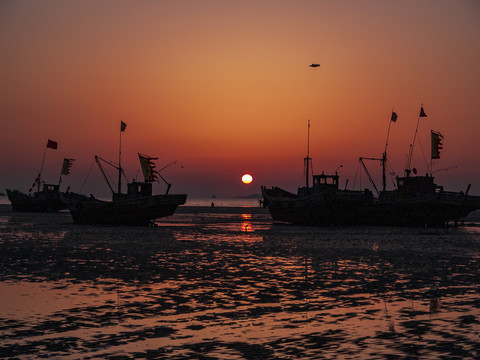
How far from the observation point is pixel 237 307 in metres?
15.0

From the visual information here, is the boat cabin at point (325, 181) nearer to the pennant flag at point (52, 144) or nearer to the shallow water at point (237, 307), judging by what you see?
the shallow water at point (237, 307)

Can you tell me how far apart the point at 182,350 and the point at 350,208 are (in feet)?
188

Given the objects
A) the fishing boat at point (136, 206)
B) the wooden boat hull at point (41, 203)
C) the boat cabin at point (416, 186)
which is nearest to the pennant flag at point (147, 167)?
the fishing boat at point (136, 206)

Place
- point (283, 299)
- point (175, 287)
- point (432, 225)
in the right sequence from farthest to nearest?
point (432, 225)
point (175, 287)
point (283, 299)

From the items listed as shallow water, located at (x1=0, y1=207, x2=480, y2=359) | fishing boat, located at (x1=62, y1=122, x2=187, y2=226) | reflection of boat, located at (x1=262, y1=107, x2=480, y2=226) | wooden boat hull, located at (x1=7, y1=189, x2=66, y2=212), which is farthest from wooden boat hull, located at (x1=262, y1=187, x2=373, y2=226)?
wooden boat hull, located at (x1=7, y1=189, x2=66, y2=212)

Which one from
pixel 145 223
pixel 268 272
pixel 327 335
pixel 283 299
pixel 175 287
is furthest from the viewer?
pixel 145 223

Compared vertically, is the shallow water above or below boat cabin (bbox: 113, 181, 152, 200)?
below

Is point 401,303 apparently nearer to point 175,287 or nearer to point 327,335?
point 327,335

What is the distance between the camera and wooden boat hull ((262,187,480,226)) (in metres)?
64.8

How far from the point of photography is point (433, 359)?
986cm

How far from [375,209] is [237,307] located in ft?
193

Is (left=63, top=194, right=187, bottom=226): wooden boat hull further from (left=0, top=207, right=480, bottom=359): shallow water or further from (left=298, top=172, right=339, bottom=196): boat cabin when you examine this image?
(left=0, top=207, right=480, bottom=359): shallow water

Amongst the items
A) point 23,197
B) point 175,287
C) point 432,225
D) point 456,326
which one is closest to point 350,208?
point 432,225

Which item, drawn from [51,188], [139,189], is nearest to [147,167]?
[139,189]
